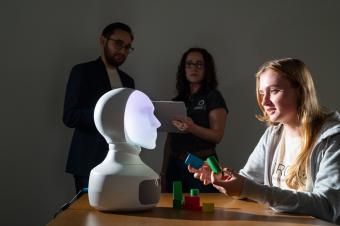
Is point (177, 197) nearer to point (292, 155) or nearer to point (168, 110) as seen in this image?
point (292, 155)

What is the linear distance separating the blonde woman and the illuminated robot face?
0.53 ft

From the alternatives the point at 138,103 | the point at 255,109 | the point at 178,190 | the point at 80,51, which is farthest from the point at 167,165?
the point at 138,103

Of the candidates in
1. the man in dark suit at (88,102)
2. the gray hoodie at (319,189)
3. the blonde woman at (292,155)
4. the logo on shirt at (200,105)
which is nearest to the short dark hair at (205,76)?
the logo on shirt at (200,105)

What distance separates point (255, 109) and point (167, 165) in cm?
68

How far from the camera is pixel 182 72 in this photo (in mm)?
2314

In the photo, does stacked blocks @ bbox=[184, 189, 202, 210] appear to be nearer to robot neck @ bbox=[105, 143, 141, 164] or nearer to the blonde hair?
robot neck @ bbox=[105, 143, 141, 164]

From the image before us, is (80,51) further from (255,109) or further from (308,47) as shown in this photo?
(308,47)

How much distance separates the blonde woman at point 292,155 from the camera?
109 cm

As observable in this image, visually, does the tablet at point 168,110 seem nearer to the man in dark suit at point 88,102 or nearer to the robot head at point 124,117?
the man in dark suit at point 88,102

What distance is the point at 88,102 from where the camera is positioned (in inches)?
82.2

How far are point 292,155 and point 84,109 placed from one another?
1.09 m

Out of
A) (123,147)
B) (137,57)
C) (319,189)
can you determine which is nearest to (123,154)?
(123,147)

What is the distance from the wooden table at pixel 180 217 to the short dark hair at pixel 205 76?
109 centimetres

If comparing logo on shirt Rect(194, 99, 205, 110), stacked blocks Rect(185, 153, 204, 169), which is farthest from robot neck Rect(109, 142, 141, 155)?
logo on shirt Rect(194, 99, 205, 110)
